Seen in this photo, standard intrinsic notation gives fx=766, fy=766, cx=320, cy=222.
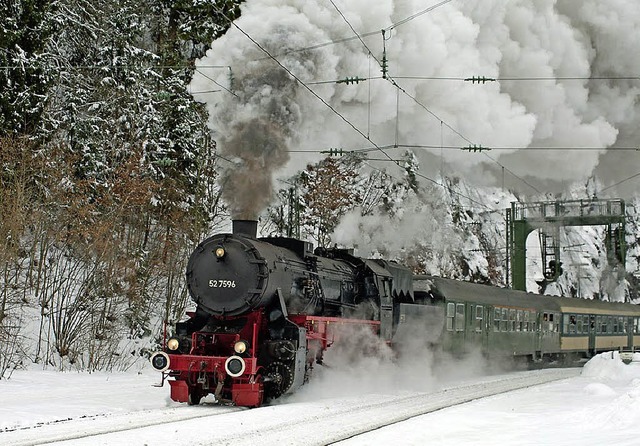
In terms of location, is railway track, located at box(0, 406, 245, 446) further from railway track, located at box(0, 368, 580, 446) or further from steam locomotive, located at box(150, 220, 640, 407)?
steam locomotive, located at box(150, 220, 640, 407)

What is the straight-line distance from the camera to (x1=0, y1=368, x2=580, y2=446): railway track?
8.19m

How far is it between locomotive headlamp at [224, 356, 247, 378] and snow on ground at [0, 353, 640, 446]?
565mm

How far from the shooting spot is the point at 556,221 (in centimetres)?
3753

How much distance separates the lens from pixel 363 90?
781 inches

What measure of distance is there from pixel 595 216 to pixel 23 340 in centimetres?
2700

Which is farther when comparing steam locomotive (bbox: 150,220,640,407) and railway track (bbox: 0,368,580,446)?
steam locomotive (bbox: 150,220,640,407)

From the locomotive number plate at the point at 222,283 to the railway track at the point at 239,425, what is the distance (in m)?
1.88

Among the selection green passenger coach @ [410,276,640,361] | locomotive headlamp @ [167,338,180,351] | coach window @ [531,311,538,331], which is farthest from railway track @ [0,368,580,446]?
coach window @ [531,311,538,331]

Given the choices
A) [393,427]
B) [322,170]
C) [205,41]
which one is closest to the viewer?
[393,427]

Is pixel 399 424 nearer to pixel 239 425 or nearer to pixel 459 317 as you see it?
pixel 239 425

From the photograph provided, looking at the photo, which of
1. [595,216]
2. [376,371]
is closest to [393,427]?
[376,371]

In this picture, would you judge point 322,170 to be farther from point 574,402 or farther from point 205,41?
point 574,402

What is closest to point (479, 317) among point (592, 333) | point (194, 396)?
point (592, 333)

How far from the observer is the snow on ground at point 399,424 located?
337 inches
